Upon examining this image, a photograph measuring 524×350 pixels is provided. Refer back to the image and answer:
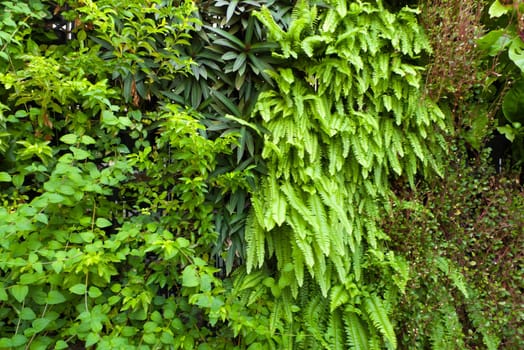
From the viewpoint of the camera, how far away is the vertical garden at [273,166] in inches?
75.1

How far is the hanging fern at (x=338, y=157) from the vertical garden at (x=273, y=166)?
0.04 ft

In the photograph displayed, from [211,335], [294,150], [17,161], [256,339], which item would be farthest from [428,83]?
[17,161]

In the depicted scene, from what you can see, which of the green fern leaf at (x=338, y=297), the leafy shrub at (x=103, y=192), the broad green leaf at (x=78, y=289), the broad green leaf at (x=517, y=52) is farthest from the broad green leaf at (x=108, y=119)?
the broad green leaf at (x=517, y=52)

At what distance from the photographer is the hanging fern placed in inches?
85.0

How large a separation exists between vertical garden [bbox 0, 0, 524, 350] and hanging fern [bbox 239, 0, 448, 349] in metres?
0.01

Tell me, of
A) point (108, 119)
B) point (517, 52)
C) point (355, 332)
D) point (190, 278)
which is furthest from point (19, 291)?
point (517, 52)

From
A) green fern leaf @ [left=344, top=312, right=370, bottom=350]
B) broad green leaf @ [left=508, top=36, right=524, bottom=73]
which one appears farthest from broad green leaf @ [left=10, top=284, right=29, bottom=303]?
broad green leaf @ [left=508, top=36, right=524, bottom=73]

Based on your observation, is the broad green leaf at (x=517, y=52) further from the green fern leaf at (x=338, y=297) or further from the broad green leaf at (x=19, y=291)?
the broad green leaf at (x=19, y=291)

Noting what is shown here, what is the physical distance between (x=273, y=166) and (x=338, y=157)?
42 centimetres

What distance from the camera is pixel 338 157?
7.55ft

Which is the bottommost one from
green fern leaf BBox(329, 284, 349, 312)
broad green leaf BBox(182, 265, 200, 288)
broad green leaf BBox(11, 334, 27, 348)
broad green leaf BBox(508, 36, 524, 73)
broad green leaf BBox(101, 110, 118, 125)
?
broad green leaf BBox(11, 334, 27, 348)

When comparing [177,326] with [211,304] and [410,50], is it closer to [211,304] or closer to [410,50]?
[211,304]

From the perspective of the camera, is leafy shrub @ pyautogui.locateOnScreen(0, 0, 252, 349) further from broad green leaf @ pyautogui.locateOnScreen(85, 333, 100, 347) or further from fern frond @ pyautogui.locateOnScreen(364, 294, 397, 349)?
fern frond @ pyautogui.locateOnScreen(364, 294, 397, 349)

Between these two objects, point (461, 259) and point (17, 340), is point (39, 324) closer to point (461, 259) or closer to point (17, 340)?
point (17, 340)
